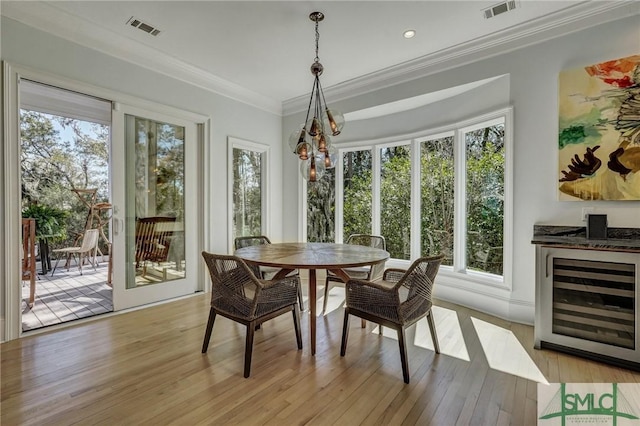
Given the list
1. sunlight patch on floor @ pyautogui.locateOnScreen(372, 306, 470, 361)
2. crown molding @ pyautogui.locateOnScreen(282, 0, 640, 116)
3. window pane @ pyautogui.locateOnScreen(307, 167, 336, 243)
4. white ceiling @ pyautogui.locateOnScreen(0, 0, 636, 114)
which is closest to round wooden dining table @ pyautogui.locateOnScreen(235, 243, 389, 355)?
sunlight patch on floor @ pyautogui.locateOnScreen(372, 306, 470, 361)

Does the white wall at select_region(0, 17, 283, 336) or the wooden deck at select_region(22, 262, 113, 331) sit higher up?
the white wall at select_region(0, 17, 283, 336)

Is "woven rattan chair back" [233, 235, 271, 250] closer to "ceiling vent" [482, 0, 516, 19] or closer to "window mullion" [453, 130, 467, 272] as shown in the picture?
"window mullion" [453, 130, 467, 272]

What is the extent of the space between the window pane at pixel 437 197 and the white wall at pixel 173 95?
2.37 metres

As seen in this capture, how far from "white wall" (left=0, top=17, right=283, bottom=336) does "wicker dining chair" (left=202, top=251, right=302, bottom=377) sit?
1.92 metres

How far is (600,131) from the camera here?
2.60 meters

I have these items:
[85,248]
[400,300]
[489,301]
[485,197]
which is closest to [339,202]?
[485,197]

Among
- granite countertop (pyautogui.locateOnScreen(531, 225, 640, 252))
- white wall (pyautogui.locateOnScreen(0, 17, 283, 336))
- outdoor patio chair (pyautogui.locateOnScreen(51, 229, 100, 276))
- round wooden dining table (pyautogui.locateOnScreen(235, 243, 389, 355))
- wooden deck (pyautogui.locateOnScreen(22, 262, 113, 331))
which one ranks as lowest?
wooden deck (pyautogui.locateOnScreen(22, 262, 113, 331))

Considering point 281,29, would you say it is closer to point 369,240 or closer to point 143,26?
point 143,26

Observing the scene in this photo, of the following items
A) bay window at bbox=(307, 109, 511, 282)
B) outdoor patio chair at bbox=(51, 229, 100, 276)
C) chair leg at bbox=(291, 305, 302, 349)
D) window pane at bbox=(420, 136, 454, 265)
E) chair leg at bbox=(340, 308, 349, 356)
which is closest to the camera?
chair leg at bbox=(340, 308, 349, 356)

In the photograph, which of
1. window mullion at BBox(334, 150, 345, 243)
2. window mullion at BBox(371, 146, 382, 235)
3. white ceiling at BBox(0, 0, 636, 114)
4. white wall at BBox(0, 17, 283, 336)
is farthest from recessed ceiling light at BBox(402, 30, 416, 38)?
white wall at BBox(0, 17, 283, 336)

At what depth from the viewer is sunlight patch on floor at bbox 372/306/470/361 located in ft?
8.16

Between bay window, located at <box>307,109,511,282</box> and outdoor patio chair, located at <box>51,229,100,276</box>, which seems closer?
bay window, located at <box>307,109,511,282</box>

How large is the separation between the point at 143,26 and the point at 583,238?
4.39 meters

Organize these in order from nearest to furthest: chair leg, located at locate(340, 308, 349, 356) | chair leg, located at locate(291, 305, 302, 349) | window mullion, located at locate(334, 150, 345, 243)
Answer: chair leg, located at locate(340, 308, 349, 356) → chair leg, located at locate(291, 305, 302, 349) → window mullion, located at locate(334, 150, 345, 243)
